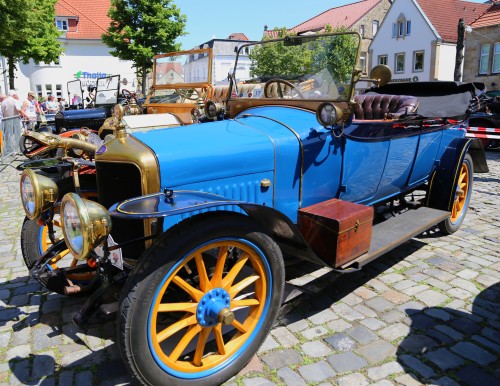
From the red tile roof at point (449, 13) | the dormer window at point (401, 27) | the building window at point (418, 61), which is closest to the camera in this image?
the red tile roof at point (449, 13)

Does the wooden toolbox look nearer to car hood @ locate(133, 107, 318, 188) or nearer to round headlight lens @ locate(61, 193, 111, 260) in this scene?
car hood @ locate(133, 107, 318, 188)

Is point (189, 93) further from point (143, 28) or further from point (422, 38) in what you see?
point (422, 38)

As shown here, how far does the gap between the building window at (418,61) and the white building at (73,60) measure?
793 inches

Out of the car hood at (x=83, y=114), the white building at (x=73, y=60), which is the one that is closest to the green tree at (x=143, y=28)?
the white building at (x=73, y=60)

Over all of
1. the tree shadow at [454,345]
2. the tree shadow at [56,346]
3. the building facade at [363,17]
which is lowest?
the tree shadow at [56,346]

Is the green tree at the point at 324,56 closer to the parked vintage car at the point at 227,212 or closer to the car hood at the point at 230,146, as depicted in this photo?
the parked vintage car at the point at 227,212

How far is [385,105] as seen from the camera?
4.70 metres

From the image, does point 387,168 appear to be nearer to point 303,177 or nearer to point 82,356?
point 303,177

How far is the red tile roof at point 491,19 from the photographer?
20969 mm

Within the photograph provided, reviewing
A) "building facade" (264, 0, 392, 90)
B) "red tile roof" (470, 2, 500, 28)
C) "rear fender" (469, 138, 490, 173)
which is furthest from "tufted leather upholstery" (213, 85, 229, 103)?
"building facade" (264, 0, 392, 90)

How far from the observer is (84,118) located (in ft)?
30.0

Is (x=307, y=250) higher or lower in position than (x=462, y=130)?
lower

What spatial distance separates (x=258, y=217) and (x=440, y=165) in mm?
2703

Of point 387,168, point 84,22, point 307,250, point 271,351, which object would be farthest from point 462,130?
point 84,22
